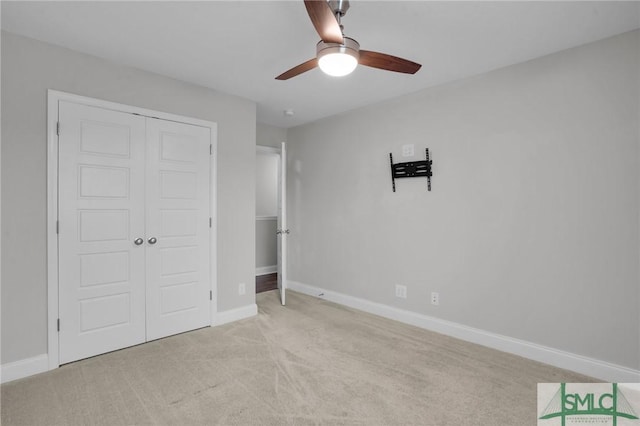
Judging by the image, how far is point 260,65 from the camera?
285 centimetres

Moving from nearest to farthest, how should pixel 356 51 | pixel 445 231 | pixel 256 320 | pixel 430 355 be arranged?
1. pixel 356 51
2. pixel 430 355
3. pixel 445 231
4. pixel 256 320

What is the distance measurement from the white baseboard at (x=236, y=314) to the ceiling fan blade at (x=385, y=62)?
2.81 metres

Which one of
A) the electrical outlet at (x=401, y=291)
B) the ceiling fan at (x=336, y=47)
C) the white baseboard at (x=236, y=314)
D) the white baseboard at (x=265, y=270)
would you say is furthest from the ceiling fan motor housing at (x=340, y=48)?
the white baseboard at (x=265, y=270)

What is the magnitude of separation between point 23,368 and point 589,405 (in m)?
3.87

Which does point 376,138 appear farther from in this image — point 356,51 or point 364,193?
point 356,51

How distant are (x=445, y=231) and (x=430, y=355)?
1.17 metres

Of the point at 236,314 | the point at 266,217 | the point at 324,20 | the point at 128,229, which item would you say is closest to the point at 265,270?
the point at 266,217

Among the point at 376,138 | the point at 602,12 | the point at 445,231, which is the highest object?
the point at 602,12

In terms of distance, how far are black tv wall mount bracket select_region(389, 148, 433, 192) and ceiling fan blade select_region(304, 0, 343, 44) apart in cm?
194

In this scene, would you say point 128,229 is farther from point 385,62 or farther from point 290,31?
point 385,62

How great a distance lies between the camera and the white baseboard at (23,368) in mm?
2311

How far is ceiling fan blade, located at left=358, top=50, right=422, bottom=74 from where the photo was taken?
198 centimetres

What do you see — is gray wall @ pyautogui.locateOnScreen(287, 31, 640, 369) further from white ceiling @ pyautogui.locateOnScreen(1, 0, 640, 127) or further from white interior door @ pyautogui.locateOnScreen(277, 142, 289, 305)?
white interior door @ pyautogui.locateOnScreen(277, 142, 289, 305)

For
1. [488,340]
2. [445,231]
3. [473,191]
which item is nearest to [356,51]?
[473,191]
